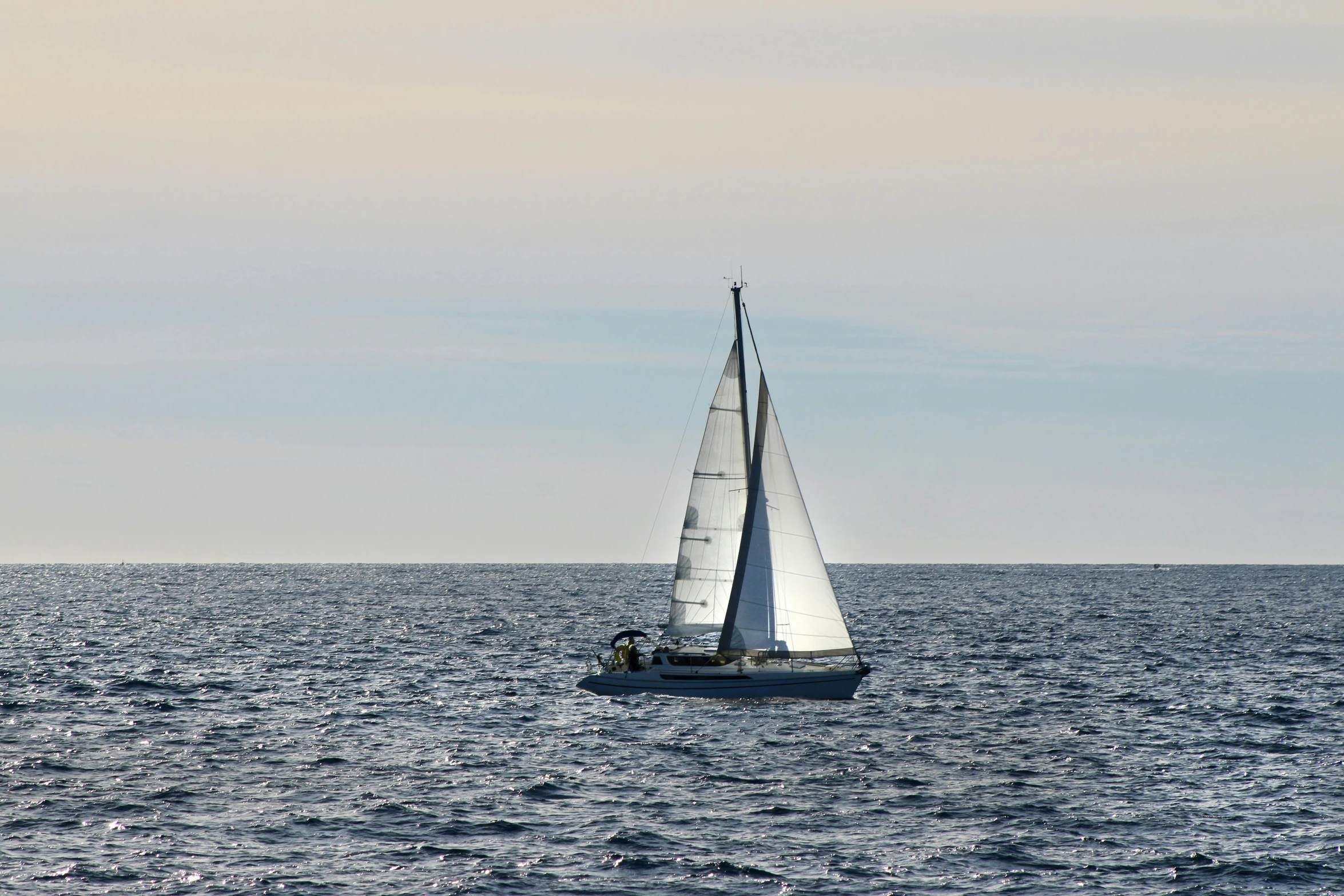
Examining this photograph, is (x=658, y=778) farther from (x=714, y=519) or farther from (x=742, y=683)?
(x=714, y=519)

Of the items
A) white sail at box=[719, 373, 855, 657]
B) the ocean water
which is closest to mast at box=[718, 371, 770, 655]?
white sail at box=[719, 373, 855, 657]

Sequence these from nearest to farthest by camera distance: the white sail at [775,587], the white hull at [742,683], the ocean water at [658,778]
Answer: the ocean water at [658,778] < the white hull at [742,683] < the white sail at [775,587]

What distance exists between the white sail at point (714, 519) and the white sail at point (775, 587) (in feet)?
2.73

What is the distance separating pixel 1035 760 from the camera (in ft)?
139

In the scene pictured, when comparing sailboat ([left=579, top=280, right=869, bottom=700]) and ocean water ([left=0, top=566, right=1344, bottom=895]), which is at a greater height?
sailboat ([left=579, top=280, right=869, bottom=700])

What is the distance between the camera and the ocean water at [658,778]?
29.5 meters

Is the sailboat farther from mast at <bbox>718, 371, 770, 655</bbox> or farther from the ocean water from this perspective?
the ocean water

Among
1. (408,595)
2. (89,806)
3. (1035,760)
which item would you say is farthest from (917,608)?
(89,806)

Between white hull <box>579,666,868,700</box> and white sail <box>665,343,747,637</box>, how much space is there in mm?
2300

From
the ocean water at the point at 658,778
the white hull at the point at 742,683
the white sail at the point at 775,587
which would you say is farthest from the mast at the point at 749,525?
the ocean water at the point at 658,778

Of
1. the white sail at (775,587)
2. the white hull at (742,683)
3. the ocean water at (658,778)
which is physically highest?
the white sail at (775,587)

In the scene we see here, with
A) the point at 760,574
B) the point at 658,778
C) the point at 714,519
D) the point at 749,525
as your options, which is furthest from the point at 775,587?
the point at 658,778

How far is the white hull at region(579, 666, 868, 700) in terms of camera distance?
50.8 m

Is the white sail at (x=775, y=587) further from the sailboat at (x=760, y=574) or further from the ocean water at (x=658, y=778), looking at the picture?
the ocean water at (x=658, y=778)
